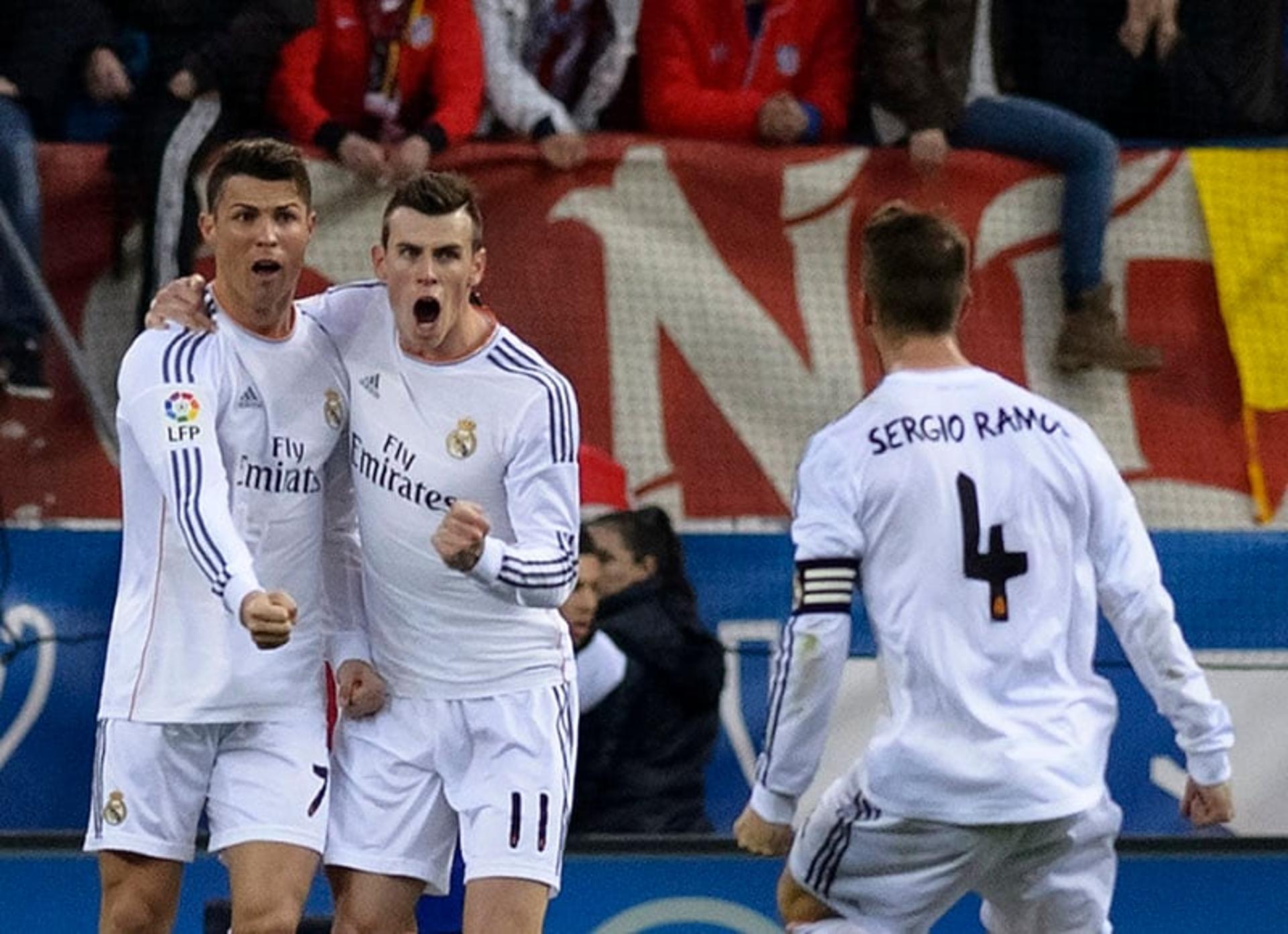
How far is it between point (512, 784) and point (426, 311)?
3.15 ft

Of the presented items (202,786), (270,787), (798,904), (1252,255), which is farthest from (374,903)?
(1252,255)

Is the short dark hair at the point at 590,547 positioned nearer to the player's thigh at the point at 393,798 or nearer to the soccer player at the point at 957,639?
the player's thigh at the point at 393,798

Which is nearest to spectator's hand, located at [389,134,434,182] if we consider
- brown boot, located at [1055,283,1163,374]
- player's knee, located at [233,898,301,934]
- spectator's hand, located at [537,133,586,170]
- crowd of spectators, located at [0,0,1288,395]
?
crowd of spectators, located at [0,0,1288,395]

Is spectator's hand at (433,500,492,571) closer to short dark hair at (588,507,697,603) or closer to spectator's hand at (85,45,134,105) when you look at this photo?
short dark hair at (588,507,697,603)

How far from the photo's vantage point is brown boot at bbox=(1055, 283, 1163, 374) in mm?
8016

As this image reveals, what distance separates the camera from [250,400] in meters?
5.27

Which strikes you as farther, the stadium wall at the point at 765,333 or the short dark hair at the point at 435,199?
the stadium wall at the point at 765,333

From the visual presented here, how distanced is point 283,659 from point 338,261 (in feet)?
8.80

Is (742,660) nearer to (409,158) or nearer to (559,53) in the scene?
(409,158)

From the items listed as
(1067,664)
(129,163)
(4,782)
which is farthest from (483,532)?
(129,163)

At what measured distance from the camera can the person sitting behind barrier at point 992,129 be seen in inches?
316

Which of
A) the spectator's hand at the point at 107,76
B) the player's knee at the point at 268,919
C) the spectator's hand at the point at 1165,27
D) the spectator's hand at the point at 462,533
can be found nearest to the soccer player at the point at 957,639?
the spectator's hand at the point at 462,533

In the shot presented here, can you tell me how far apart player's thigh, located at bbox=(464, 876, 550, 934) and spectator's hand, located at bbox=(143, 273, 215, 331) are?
48.9 inches

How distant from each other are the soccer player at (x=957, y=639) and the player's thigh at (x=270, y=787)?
99cm
